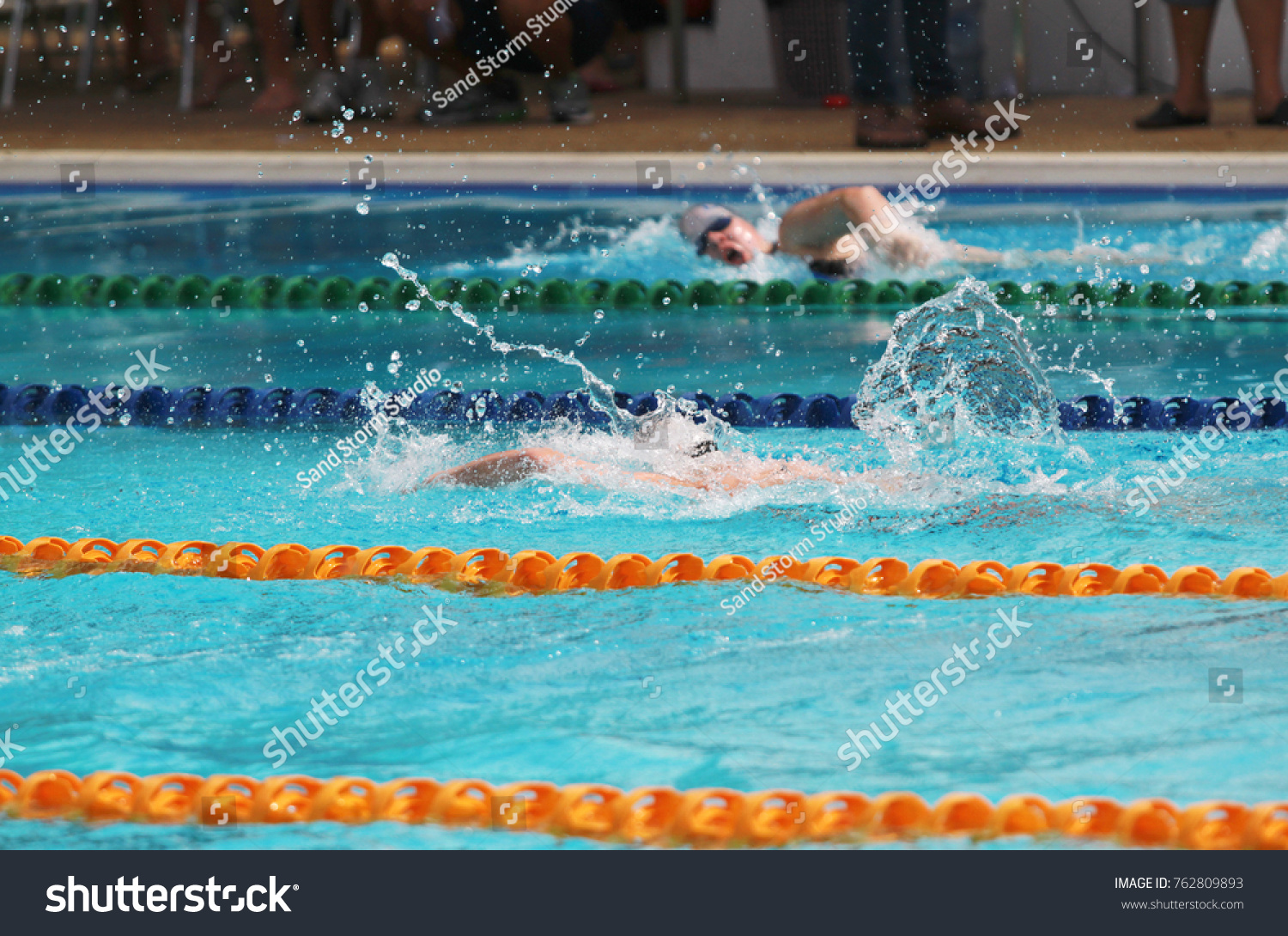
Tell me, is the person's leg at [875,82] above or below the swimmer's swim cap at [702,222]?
above

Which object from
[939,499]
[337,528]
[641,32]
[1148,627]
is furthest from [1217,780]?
[641,32]

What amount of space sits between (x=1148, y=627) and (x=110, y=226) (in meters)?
5.14

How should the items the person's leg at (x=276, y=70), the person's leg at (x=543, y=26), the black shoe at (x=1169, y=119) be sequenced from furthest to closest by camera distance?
1. the person's leg at (x=276, y=70)
2. the person's leg at (x=543, y=26)
3. the black shoe at (x=1169, y=119)

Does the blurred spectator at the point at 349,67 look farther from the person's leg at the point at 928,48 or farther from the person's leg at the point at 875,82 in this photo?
the person's leg at the point at 928,48

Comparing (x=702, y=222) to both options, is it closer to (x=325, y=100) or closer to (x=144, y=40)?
(x=325, y=100)

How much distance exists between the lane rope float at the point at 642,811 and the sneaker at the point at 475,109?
5831mm

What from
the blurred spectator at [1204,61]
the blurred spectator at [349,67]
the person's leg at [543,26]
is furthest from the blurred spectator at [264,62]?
the blurred spectator at [1204,61]

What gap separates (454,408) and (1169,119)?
4.04 metres

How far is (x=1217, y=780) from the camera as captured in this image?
2.05 m

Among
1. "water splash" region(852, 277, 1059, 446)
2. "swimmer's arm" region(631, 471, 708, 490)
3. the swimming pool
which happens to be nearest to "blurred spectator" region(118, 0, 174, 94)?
the swimming pool

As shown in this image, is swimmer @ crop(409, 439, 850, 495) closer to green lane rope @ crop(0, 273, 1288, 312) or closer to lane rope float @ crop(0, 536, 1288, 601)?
lane rope float @ crop(0, 536, 1288, 601)

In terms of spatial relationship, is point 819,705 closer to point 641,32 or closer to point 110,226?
point 110,226

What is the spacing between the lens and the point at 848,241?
17.2 feet

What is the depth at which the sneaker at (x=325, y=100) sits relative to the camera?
7547mm
